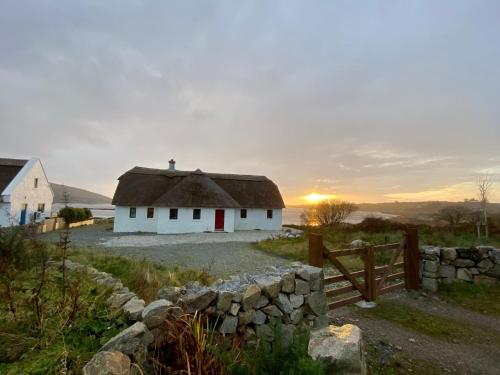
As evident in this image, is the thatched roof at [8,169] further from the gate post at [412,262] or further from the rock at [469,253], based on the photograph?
the rock at [469,253]

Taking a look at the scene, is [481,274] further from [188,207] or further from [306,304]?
[188,207]

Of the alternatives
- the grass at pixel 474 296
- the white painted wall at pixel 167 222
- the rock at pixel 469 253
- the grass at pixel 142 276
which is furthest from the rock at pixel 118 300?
the white painted wall at pixel 167 222

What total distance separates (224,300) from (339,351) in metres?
1.59

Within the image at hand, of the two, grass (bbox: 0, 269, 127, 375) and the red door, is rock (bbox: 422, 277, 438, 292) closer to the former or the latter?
grass (bbox: 0, 269, 127, 375)

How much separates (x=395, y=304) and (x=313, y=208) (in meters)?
22.3

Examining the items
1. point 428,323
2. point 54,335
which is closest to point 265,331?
point 54,335

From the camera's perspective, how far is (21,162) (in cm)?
2400

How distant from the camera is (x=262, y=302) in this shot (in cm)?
403

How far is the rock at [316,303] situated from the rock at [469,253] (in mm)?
5636

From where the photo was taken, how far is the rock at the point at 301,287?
14.5ft

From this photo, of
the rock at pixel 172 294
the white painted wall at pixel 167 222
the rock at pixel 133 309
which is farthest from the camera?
the white painted wall at pixel 167 222

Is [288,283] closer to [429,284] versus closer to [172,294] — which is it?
[172,294]

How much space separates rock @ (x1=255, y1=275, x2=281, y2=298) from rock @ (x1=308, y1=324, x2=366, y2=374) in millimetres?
1103

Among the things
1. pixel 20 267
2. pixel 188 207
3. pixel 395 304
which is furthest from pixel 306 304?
pixel 188 207
